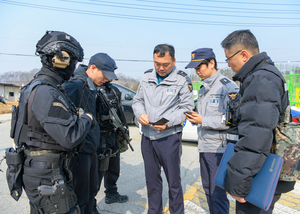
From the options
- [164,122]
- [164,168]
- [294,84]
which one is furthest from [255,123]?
[294,84]

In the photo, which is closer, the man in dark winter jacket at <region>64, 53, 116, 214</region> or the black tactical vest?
the black tactical vest

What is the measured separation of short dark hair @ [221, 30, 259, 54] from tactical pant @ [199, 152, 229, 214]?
49.1 inches

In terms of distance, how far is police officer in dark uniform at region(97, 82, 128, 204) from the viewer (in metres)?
2.96

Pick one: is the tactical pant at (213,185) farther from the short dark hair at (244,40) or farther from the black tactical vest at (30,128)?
the black tactical vest at (30,128)

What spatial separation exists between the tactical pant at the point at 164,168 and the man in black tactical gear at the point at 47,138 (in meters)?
1.08

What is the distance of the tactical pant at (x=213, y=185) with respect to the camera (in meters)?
2.32

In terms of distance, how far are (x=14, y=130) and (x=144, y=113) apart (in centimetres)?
136

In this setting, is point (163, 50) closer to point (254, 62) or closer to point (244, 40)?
point (244, 40)

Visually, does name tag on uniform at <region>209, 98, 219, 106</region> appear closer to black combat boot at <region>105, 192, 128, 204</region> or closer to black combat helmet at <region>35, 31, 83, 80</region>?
black combat helmet at <region>35, 31, 83, 80</region>

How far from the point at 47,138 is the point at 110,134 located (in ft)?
5.18

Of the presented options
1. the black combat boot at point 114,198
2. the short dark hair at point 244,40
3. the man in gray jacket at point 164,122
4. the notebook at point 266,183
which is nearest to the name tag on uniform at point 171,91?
the man in gray jacket at point 164,122


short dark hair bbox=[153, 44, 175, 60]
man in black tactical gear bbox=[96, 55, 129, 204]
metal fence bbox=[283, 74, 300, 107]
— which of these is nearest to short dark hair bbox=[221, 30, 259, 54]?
short dark hair bbox=[153, 44, 175, 60]

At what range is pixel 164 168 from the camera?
252cm

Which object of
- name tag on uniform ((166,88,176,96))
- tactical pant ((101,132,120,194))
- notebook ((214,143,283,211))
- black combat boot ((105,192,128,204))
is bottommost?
black combat boot ((105,192,128,204))
